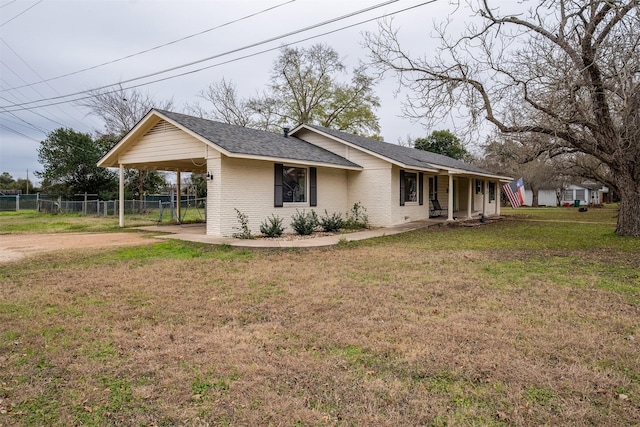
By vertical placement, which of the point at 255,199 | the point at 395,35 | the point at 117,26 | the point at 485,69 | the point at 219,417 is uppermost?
the point at 117,26

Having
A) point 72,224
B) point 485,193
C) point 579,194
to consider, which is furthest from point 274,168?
point 579,194

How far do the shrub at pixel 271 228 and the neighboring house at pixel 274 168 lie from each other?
20 centimetres

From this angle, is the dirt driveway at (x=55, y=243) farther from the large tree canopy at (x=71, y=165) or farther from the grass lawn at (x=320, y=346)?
the large tree canopy at (x=71, y=165)

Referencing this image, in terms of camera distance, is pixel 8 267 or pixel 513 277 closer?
pixel 513 277

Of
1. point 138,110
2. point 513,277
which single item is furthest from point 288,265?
point 138,110

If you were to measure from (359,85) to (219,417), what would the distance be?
110 ft

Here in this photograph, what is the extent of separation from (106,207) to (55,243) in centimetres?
1201

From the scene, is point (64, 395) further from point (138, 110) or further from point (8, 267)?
point (138, 110)

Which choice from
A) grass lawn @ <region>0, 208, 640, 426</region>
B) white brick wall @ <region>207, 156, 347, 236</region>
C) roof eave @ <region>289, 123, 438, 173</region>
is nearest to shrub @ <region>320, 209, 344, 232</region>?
white brick wall @ <region>207, 156, 347, 236</region>

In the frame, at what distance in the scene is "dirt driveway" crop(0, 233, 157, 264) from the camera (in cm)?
932

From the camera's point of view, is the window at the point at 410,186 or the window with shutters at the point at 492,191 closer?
the window at the point at 410,186

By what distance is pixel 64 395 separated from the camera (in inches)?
112

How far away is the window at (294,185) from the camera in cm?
1327

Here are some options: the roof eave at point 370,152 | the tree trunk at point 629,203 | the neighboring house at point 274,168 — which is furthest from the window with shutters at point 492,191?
the tree trunk at point 629,203
